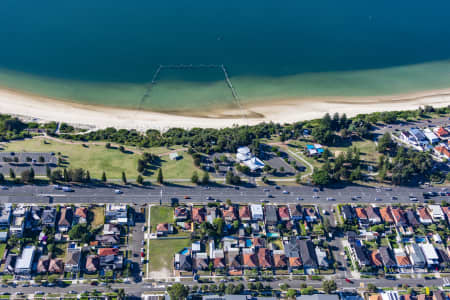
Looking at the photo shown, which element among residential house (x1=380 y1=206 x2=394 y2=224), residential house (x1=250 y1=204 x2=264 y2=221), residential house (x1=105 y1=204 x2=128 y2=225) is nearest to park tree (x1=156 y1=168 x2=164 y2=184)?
residential house (x1=105 y1=204 x2=128 y2=225)

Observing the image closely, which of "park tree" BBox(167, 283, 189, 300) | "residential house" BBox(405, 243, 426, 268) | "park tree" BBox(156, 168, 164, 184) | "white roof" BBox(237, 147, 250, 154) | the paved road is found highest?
"white roof" BBox(237, 147, 250, 154)

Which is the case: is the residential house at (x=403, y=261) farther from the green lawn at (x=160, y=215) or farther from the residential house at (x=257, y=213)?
the green lawn at (x=160, y=215)

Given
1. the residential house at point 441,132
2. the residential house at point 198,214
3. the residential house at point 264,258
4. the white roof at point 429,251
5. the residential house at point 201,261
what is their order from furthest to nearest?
the residential house at point 441,132, the residential house at point 198,214, the white roof at point 429,251, the residential house at point 264,258, the residential house at point 201,261

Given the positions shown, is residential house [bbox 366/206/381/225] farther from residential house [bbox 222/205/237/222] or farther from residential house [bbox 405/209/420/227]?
residential house [bbox 222/205/237/222]

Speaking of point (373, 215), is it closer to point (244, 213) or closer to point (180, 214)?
point (244, 213)

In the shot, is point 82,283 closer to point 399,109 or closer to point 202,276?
point 202,276

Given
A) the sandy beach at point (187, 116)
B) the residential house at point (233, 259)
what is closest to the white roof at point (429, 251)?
the residential house at point (233, 259)
